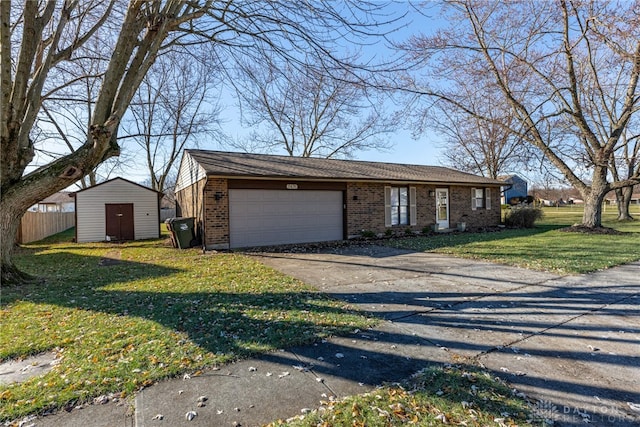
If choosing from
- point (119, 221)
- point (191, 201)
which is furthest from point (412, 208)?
point (119, 221)

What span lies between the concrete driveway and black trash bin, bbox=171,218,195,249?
572 cm

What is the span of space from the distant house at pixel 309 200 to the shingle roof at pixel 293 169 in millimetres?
36

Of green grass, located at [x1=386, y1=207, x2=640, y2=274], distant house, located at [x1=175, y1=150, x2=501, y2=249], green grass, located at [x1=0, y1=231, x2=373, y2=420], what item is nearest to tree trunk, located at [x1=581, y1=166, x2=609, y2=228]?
green grass, located at [x1=386, y1=207, x2=640, y2=274]

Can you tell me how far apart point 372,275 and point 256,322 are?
3.26 meters

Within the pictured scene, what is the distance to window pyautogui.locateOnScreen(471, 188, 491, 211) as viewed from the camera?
1670 centimetres

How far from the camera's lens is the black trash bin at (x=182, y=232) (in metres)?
11.4

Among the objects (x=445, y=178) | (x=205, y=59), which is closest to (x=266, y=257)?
(x=205, y=59)

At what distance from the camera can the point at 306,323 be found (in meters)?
3.92

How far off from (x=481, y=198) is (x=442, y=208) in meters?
2.99

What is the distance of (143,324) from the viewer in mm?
3941

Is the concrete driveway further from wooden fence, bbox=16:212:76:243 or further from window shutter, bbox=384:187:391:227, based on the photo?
wooden fence, bbox=16:212:76:243

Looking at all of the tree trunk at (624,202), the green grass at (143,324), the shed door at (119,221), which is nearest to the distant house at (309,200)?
the shed door at (119,221)

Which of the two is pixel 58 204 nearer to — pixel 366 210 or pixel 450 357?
pixel 366 210

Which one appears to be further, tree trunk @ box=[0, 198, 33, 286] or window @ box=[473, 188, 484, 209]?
window @ box=[473, 188, 484, 209]
